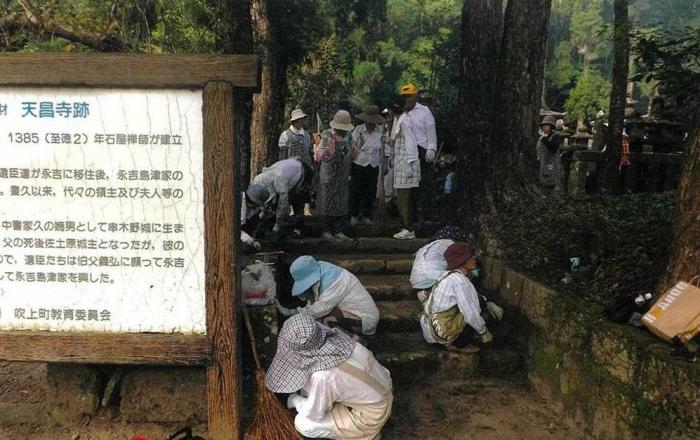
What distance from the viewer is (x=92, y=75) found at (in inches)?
121

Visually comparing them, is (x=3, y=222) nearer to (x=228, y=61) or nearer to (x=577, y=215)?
(x=228, y=61)

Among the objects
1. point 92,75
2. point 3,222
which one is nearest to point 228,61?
point 92,75

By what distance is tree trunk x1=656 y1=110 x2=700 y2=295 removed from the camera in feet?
11.4

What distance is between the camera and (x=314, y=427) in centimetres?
364

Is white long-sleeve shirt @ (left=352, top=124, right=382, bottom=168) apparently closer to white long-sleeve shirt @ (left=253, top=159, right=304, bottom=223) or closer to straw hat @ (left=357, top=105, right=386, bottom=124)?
straw hat @ (left=357, top=105, right=386, bottom=124)

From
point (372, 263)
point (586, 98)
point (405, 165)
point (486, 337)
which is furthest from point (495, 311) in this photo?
point (586, 98)

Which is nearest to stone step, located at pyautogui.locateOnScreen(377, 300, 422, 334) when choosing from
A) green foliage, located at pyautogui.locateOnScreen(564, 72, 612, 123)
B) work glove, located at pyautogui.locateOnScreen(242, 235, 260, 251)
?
work glove, located at pyautogui.locateOnScreen(242, 235, 260, 251)

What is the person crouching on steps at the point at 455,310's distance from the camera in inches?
186

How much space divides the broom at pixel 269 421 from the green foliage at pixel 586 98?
27504mm

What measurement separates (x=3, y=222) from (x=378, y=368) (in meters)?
2.47

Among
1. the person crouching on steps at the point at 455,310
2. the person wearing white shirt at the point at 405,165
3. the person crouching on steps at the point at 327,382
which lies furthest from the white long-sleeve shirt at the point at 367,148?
the person crouching on steps at the point at 327,382

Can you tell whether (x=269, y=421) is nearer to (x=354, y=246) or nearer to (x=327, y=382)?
(x=327, y=382)

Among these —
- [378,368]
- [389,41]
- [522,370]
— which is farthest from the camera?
[389,41]

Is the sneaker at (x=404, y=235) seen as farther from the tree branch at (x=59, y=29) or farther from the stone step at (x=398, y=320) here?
the tree branch at (x=59, y=29)
